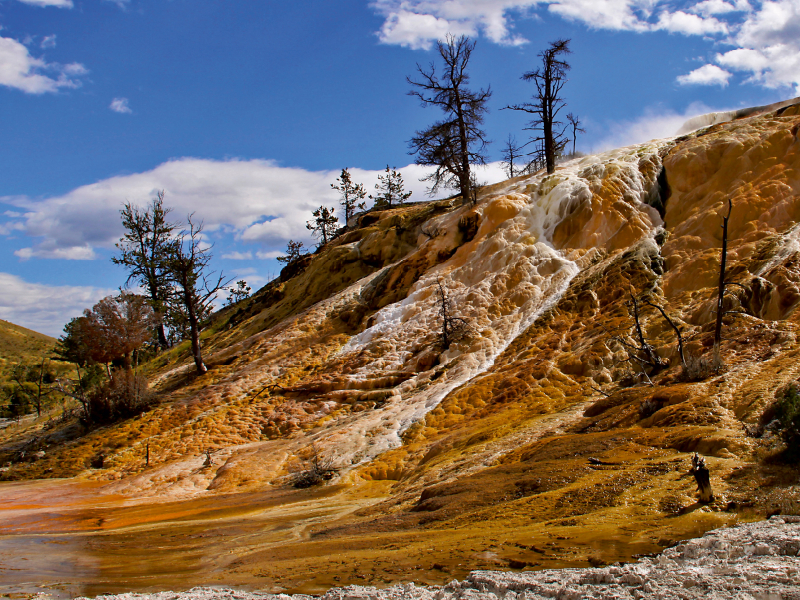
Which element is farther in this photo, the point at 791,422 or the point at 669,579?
the point at 791,422

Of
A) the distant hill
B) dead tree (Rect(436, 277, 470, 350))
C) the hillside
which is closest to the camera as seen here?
the hillside

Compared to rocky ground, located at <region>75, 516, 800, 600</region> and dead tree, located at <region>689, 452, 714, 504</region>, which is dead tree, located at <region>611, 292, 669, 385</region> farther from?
rocky ground, located at <region>75, 516, 800, 600</region>

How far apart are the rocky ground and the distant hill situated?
192ft

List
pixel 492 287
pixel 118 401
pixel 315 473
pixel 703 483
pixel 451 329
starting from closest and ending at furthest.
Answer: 1. pixel 703 483
2. pixel 315 473
3. pixel 451 329
4. pixel 118 401
5. pixel 492 287

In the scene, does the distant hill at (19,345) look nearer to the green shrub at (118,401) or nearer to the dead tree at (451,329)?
the green shrub at (118,401)

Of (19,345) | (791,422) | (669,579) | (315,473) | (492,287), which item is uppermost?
→ (19,345)

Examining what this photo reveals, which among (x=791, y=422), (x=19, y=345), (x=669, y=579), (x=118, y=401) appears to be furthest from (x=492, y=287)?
(x=19, y=345)

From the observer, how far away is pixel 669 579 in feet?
12.0

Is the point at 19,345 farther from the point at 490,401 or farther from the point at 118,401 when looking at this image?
the point at 490,401

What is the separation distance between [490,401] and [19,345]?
65.8 m

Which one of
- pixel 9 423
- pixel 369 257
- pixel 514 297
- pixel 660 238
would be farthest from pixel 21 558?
pixel 9 423

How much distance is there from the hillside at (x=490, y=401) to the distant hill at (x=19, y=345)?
1398 inches

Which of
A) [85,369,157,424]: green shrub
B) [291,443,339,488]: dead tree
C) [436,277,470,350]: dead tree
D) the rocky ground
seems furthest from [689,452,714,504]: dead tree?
[85,369,157,424]: green shrub

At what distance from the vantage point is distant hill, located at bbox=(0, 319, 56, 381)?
55822 millimetres
